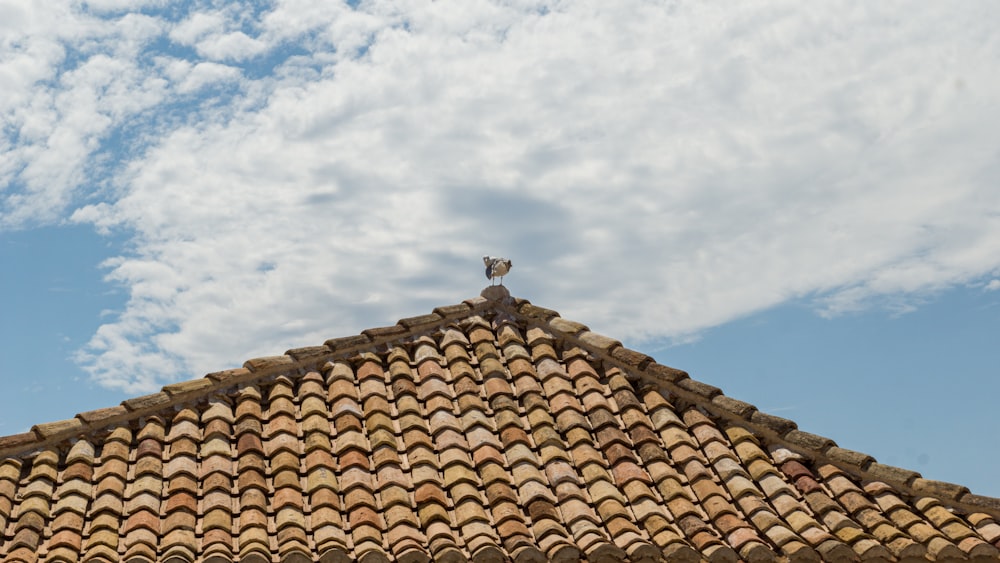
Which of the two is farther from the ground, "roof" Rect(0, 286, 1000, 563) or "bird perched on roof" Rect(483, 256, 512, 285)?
"bird perched on roof" Rect(483, 256, 512, 285)

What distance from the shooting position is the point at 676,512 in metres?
10.2

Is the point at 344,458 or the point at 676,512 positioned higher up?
the point at 344,458

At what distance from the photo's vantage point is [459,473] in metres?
10.5

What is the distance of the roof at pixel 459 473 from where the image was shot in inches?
377

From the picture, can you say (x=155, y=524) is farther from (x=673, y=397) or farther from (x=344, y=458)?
(x=673, y=397)

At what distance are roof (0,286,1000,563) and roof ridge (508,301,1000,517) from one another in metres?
0.02

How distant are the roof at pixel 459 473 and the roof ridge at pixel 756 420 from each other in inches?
0.8

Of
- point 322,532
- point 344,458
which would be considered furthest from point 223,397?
point 322,532

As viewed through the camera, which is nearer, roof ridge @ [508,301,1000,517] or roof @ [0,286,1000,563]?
roof @ [0,286,1000,563]

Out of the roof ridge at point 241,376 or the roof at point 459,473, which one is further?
the roof ridge at point 241,376

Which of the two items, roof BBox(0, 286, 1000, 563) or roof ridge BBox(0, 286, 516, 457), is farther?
roof ridge BBox(0, 286, 516, 457)

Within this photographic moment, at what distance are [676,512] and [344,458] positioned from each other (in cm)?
301

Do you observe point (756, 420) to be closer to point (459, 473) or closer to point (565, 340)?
point (565, 340)

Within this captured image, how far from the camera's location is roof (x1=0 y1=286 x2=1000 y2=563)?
958 cm
